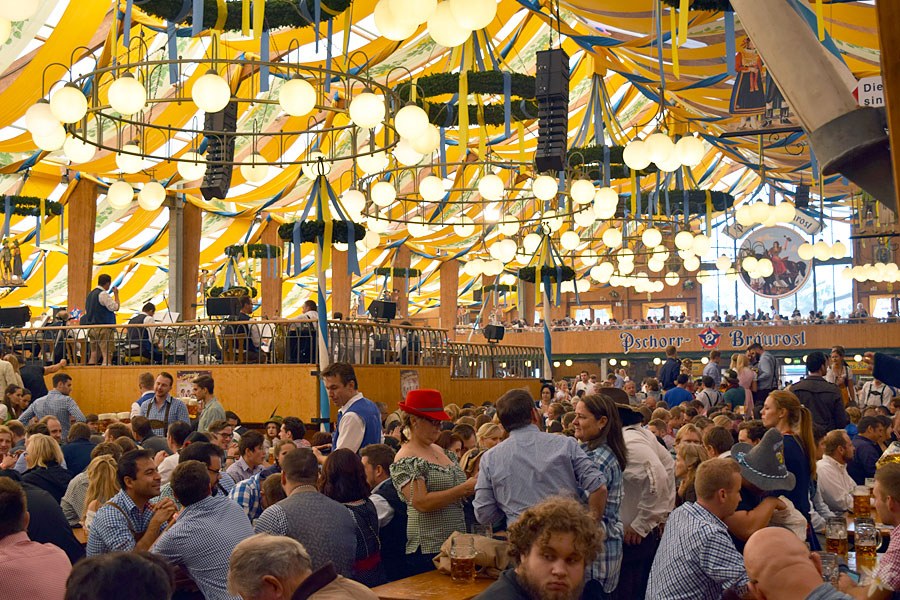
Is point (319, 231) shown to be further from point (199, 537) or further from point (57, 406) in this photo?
point (199, 537)

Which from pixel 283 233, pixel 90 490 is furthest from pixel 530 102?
pixel 90 490

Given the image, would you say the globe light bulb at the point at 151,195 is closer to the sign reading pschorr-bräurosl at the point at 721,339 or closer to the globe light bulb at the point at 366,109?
the globe light bulb at the point at 366,109

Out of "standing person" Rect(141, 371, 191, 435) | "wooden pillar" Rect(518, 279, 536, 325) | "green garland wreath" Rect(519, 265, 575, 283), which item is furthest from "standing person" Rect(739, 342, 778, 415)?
"wooden pillar" Rect(518, 279, 536, 325)

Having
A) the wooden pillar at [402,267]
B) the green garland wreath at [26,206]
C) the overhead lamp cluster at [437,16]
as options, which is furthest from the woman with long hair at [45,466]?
the wooden pillar at [402,267]

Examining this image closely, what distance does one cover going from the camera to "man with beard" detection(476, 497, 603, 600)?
83.8 inches

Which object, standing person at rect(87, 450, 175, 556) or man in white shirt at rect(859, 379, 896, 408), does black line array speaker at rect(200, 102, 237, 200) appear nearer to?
standing person at rect(87, 450, 175, 556)

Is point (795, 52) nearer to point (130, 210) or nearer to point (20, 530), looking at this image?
point (20, 530)

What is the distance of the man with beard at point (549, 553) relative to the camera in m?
2.13

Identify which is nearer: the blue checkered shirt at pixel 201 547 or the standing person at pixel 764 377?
the blue checkered shirt at pixel 201 547

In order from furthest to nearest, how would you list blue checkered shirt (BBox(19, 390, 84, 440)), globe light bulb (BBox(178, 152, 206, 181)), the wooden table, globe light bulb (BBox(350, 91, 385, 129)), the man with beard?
blue checkered shirt (BBox(19, 390, 84, 440)) < globe light bulb (BBox(178, 152, 206, 181)) < globe light bulb (BBox(350, 91, 385, 129)) < the wooden table < the man with beard

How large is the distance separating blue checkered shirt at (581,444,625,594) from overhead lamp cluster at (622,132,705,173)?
3.69 metres

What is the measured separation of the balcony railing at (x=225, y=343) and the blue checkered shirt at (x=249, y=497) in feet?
17.9

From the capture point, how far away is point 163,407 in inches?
270

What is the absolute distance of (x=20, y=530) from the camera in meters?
2.75
